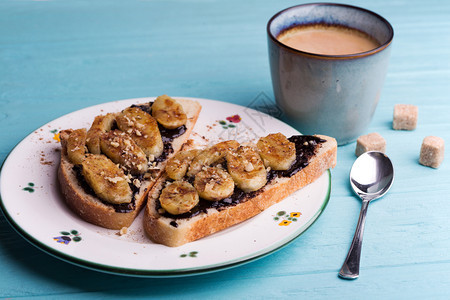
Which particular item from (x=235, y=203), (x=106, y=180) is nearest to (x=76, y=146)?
(x=106, y=180)

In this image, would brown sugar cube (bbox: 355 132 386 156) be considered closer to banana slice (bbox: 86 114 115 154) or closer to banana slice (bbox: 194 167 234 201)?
banana slice (bbox: 194 167 234 201)

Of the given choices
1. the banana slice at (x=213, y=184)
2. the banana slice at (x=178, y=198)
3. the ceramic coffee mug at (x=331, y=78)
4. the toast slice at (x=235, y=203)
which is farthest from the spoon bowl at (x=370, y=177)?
the banana slice at (x=178, y=198)

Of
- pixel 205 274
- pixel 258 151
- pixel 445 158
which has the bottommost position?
pixel 445 158

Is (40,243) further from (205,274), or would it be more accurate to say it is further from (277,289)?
(277,289)

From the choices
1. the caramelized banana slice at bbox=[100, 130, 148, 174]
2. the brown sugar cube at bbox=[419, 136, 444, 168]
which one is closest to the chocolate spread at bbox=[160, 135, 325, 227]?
the caramelized banana slice at bbox=[100, 130, 148, 174]

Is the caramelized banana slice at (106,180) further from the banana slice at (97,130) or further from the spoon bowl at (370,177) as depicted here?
the spoon bowl at (370,177)

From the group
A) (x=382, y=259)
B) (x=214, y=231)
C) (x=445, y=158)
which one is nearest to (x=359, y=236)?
(x=382, y=259)
